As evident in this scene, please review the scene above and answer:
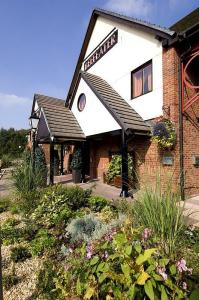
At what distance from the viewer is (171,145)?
8.52 m

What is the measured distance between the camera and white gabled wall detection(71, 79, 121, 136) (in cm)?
1036

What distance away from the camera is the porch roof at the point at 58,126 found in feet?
38.6

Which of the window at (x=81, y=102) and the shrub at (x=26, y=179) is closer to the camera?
the shrub at (x=26, y=179)

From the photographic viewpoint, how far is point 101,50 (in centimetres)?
1420

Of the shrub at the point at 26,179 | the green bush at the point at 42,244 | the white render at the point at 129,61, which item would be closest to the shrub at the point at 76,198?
the shrub at the point at 26,179

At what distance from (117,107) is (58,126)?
338 centimetres

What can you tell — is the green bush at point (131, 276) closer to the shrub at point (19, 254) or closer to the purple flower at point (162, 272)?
the purple flower at point (162, 272)

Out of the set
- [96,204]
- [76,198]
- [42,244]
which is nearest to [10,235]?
[42,244]

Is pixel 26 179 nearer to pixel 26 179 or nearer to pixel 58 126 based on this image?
pixel 26 179

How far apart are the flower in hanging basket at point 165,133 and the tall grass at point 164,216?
16.6 feet

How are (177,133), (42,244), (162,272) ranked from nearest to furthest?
(162,272) → (42,244) → (177,133)

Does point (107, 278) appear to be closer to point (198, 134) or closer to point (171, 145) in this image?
point (171, 145)

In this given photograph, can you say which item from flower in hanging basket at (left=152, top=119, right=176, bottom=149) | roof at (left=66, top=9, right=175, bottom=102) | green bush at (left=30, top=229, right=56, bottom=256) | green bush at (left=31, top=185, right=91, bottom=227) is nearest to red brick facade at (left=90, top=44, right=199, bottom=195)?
flower in hanging basket at (left=152, top=119, right=176, bottom=149)

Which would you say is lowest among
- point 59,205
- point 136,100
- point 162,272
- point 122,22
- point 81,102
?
point 59,205
